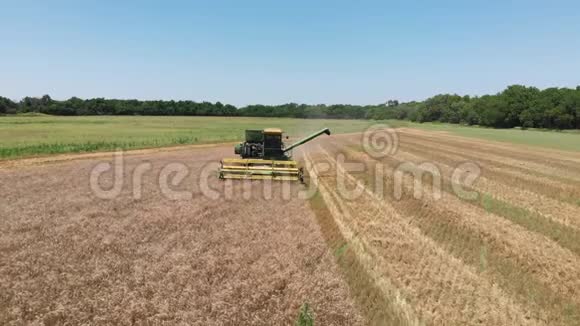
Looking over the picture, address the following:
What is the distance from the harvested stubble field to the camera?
19.9ft

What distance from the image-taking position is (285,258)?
8.05 metres

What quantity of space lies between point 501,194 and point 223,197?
10542 millimetres

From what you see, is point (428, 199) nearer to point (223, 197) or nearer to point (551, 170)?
point (223, 197)

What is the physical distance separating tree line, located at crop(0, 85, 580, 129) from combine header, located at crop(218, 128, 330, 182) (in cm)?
3281

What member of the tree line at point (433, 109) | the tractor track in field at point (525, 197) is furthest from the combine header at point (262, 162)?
the tree line at point (433, 109)

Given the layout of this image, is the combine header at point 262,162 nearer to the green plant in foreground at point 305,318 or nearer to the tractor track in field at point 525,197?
the tractor track in field at point 525,197

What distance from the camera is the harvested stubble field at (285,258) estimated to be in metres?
6.06

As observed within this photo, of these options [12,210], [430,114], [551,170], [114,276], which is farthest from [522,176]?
[430,114]

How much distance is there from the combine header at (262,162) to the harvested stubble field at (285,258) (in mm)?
2196

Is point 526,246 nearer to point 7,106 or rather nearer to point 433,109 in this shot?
point 7,106

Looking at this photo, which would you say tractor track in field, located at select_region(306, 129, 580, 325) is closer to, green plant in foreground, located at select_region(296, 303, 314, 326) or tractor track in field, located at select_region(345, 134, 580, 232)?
tractor track in field, located at select_region(345, 134, 580, 232)

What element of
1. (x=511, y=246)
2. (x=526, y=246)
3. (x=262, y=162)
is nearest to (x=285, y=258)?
(x=511, y=246)

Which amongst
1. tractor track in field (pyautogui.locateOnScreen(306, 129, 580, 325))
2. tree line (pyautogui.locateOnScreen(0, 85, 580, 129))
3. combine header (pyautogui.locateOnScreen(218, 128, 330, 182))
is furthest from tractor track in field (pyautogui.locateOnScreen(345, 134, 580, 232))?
tree line (pyautogui.locateOnScreen(0, 85, 580, 129))

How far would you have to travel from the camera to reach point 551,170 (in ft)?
73.9
